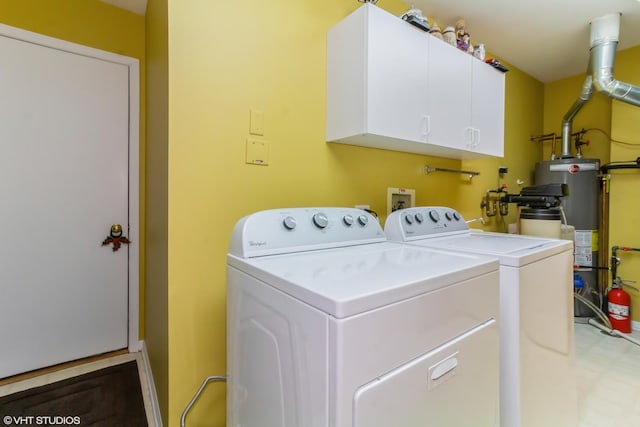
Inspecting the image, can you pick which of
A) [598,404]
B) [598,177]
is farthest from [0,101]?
[598,177]

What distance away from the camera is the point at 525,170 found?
10.7 feet

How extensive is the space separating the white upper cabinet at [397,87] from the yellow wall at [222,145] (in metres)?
0.13

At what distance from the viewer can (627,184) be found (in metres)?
2.76

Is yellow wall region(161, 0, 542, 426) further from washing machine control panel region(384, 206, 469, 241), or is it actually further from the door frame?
the door frame

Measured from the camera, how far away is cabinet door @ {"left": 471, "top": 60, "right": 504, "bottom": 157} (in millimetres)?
1901

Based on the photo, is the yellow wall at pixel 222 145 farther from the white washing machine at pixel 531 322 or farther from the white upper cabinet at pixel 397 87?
the white washing machine at pixel 531 322

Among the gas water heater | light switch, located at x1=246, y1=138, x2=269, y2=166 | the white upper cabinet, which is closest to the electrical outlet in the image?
the white upper cabinet

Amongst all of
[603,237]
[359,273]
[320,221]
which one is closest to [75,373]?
[320,221]

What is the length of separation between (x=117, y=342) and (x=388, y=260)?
2237 millimetres

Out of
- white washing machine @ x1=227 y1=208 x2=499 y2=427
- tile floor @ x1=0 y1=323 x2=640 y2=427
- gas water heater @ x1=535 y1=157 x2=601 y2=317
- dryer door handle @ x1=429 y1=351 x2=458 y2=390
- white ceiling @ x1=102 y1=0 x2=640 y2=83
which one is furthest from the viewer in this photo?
gas water heater @ x1=535 y1=157 x2=601 y2=317

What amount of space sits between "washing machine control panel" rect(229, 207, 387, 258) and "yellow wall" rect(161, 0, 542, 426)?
0.91ft

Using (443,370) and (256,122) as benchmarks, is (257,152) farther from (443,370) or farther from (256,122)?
(443,370)

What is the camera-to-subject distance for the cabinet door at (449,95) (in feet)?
5.42

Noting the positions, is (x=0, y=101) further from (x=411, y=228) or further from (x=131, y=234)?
(x=411, y=228)
